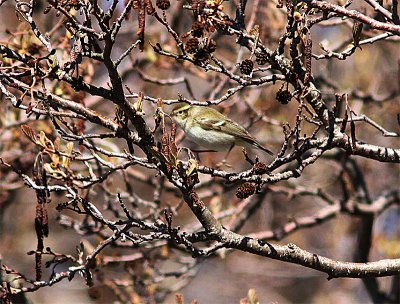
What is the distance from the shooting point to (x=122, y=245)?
5.12 m

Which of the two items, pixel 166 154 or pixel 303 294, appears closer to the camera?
pixel 166 154

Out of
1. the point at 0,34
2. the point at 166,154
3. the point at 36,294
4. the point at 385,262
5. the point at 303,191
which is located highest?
the point at 0,34

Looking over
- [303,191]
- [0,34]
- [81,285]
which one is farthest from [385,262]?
[81,285]

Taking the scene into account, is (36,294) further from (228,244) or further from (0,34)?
(228,244)

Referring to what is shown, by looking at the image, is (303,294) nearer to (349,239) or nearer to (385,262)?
(349,239)

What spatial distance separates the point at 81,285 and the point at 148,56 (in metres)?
4.32

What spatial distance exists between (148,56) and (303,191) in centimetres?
193

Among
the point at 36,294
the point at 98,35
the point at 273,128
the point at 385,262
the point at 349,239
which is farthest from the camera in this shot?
the point at 36,294

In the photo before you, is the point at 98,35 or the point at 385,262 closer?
the point at 98,35

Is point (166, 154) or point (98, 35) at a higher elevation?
point (98, 35)

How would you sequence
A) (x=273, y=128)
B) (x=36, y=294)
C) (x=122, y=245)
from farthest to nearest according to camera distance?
(x=36, y=294) < (x=273, y=128) < (x=122, y=245)

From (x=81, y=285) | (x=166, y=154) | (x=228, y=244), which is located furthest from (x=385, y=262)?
(x=81, y=285)

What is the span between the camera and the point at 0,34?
24.0ft

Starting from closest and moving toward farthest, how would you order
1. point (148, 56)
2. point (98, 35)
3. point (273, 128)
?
point (98, 35) → point (148, 56) → point (273, 128)
